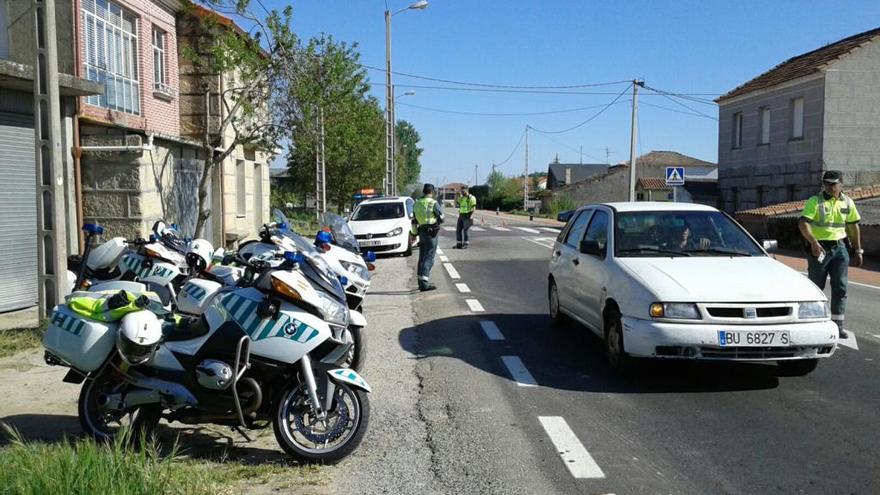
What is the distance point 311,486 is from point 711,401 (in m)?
3.29

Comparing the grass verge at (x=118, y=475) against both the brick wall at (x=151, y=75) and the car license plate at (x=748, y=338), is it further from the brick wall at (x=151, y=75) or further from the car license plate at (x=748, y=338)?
the brick wall at (x=151, y=75)

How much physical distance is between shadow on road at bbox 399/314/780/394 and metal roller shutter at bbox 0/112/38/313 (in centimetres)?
541

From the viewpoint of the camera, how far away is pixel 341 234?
7785 mm

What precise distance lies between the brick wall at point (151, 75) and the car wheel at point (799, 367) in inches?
481

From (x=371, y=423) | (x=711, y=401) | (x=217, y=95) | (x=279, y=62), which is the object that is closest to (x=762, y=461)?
(x=711, y=401)

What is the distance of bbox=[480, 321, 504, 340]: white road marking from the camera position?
28.6ft

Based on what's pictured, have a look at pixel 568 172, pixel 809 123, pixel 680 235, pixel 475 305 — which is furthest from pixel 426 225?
pixel 568 172

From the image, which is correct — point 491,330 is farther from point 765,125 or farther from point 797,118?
point 765,125

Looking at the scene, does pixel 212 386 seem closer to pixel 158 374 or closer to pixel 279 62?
pixel 158 374

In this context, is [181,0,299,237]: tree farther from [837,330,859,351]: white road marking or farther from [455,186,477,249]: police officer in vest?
[837,330,859,351]: white road marking

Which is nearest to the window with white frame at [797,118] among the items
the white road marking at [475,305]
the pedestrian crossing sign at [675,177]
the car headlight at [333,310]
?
the pedestrian crossing sign at [675,177]

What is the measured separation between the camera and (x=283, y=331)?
470cm

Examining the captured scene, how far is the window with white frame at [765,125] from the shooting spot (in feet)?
102

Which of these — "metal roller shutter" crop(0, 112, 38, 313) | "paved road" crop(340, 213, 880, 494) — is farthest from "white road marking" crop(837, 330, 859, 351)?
"metal roller shutter" crop(0, 112, 38, 313)
